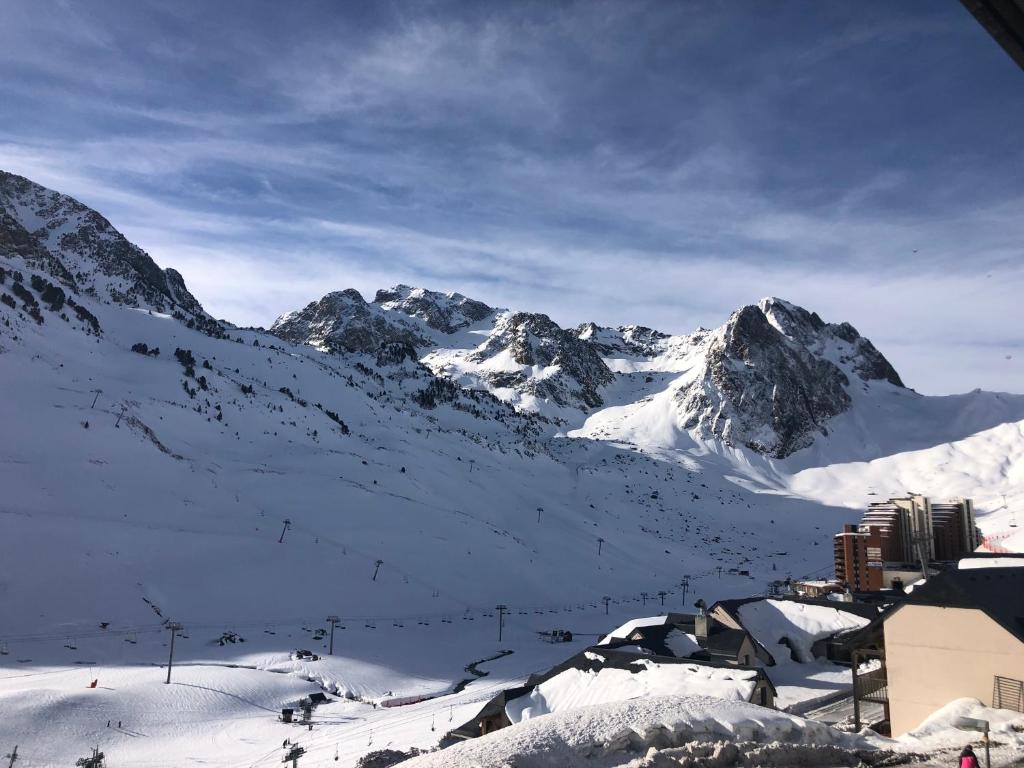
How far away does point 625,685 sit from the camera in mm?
28516

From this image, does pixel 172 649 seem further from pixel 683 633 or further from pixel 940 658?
pixel 940 658

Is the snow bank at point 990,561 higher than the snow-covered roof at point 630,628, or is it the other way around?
the snow bank at point 990,561

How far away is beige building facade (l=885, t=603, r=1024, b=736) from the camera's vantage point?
611 inches

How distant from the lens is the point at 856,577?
239 ft

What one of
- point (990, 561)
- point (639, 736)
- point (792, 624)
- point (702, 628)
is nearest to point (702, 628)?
point (702, 628)

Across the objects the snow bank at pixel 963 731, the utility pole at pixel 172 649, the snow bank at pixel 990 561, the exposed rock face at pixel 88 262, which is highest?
the exposed rock face at pixel 88 262

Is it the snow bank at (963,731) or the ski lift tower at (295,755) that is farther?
the ski lift tower at (295,755)

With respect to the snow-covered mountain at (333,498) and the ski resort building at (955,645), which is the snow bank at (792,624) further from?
the ski resort building at (955,645)

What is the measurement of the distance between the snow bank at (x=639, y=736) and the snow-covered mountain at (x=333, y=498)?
2924 centimetres

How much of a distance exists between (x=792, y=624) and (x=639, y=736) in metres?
35.6

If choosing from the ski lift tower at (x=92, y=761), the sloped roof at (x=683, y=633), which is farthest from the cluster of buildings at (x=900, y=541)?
the ski lift tower at (x=92, y=761)

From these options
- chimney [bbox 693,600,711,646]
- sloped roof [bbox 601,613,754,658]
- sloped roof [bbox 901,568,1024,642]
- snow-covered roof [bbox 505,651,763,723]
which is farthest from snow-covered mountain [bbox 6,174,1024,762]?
sloped roof [bbox 901,568,1024,642]

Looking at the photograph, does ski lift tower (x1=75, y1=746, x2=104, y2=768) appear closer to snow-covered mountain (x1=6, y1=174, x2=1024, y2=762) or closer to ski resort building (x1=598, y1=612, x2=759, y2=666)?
snow-covered mountain (x1=6, y1=174, x2=1024, y2=762)

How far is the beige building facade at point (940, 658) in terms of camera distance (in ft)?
50.9
